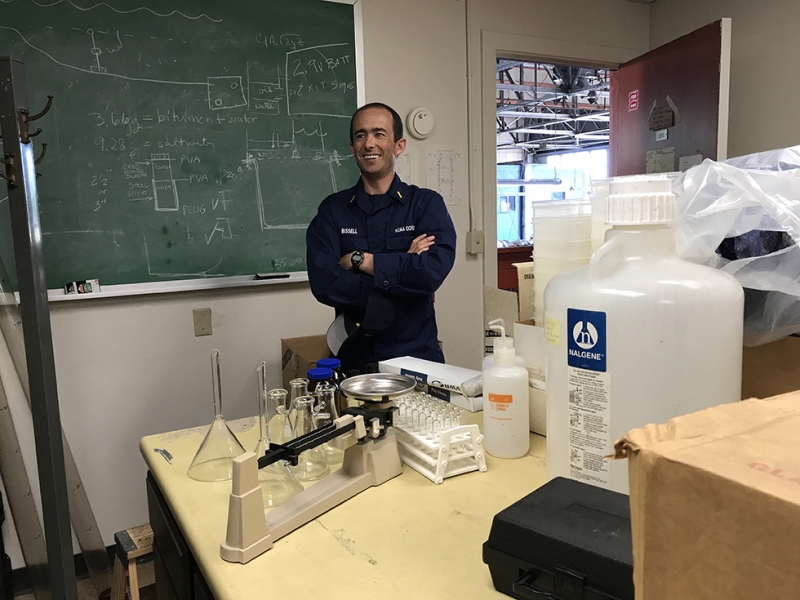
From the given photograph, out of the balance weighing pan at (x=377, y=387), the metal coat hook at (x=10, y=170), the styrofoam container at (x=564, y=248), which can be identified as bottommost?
the balance weighing pan at (x=377, y=387)

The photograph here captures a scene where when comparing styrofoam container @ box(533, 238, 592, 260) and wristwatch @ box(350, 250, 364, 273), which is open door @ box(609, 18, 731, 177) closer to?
wristwatch @ box(350, 250, 364, 273)

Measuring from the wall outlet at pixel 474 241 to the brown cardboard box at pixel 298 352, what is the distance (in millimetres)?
980

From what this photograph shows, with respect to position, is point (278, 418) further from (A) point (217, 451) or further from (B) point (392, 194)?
(B) point (392, 194)

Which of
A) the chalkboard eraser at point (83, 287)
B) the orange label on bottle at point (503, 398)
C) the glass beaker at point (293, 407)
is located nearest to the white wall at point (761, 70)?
the orange label on bottle at point (503, 398)

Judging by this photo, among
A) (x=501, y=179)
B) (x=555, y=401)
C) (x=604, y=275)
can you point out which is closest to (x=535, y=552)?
(x=555, y=401)

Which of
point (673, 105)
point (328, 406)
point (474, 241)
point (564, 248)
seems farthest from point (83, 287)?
point (673, 105)

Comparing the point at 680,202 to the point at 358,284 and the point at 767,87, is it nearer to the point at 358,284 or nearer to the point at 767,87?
the point at 358,284

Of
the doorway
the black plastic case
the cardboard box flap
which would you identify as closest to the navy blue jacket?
the black plastic case

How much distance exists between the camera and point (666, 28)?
354cm

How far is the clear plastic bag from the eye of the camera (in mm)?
801

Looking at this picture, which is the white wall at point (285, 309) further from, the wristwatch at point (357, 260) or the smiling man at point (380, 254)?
the wristwatch at point (357, 260)

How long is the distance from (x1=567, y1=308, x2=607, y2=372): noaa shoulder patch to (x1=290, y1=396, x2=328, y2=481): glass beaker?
1.58ft

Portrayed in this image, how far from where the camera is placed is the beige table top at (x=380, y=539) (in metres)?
0.71

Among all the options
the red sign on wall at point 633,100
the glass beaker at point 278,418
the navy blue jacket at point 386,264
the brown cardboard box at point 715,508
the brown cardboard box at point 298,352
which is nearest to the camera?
the brown cardboard box at point 715,508
